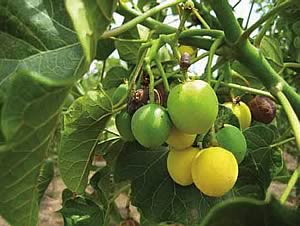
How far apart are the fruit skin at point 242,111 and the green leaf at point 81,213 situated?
0.43m

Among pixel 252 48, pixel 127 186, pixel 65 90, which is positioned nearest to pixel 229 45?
pixel 252 48

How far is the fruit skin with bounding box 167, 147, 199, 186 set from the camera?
41.0 inches

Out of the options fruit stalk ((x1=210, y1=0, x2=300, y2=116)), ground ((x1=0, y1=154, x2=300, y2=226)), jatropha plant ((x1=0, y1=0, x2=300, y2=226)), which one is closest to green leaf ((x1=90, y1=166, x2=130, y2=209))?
jatropha plant ((x1=0, y1=0, x2=300, y2=226))

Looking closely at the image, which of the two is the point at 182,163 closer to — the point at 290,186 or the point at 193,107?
the point at 193,107

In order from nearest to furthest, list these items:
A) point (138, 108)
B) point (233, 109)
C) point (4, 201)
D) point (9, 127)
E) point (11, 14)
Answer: point (9, 127)
point (4, 201)
point (11, 14)
point (138, 108)
point (233, 109)

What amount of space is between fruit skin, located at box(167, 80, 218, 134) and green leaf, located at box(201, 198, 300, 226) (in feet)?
0.98

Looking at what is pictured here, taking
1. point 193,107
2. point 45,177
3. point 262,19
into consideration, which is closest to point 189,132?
point 193,107

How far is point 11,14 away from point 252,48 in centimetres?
44

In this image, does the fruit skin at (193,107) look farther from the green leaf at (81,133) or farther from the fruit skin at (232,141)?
the green leaf at (81,133)

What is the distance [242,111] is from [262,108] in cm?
9

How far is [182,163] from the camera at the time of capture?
1042mm

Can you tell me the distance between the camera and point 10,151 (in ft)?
2.38

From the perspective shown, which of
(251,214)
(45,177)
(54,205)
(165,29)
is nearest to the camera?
(251,214)

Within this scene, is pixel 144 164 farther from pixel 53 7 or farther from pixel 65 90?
pixel 65 90
